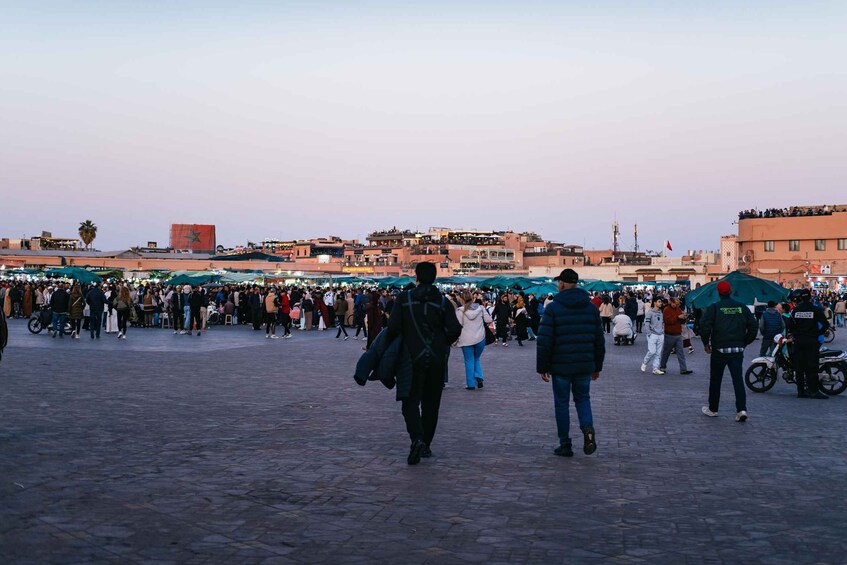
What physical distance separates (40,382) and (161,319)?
23406 millimetres

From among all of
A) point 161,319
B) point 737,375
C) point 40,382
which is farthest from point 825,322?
point 161,319

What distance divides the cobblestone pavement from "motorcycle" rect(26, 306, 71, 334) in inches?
665

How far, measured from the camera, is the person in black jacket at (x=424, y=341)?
827cm

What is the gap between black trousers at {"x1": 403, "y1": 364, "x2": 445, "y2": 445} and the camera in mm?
8227

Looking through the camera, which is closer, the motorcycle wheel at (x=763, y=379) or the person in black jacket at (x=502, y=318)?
the motorcycle wheel at (x=763, y=379)

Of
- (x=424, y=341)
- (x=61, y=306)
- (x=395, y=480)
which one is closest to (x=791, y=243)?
(x=61, y=306)

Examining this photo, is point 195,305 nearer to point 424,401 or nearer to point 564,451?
point 424,401

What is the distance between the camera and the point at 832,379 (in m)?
15.1

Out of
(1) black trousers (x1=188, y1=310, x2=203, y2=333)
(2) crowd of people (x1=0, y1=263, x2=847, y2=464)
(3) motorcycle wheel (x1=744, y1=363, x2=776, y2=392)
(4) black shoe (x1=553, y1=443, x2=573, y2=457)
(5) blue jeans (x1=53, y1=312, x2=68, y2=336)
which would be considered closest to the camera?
(2) crowd of people (x1=0, y1=263, x2=847, y2=464)

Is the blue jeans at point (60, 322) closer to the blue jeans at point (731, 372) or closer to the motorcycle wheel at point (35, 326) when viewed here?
the motorcycle wheel at point (35, 326)

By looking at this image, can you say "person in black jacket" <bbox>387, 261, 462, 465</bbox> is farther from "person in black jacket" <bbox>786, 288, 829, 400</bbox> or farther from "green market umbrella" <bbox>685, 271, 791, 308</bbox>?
"green market umbrella" <bbox>685, 271, 791, 308</bbox>

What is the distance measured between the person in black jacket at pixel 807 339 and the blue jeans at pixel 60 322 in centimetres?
2130

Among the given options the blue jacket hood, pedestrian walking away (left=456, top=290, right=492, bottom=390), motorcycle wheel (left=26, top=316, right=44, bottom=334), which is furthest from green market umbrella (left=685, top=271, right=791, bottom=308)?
motorcycle wheel (left=26, top=316, right=44, bottom=334)

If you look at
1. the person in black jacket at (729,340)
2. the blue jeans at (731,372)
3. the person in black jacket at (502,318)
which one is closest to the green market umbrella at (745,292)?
the person in black jacket at (502,318)
